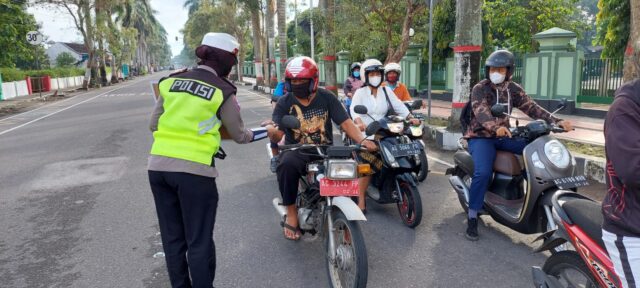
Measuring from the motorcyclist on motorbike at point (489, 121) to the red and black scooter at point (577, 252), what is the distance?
133 cm

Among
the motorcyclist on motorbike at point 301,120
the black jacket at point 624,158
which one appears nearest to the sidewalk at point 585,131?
the motorcyclist on motorbike at point 301,120

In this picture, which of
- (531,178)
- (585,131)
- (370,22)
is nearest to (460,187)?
(531,178)

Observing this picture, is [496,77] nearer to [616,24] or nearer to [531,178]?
[531,178]

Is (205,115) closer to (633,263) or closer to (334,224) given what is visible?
(334,224)

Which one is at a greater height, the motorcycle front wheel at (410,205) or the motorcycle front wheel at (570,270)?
the motorcycle front wheel at (570,270)

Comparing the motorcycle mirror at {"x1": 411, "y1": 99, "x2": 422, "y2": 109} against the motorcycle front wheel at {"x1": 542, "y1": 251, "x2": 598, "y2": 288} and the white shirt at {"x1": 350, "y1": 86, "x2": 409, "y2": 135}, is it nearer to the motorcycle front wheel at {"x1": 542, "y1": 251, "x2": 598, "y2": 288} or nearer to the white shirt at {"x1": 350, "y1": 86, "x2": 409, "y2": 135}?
the white shirt at {"x1": 350, "y1": 86, "x2": 409, "y2": 135}

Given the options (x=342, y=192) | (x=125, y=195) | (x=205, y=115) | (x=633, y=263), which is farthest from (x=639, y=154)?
(x=125, y=195)

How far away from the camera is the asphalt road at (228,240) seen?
12.0 feet

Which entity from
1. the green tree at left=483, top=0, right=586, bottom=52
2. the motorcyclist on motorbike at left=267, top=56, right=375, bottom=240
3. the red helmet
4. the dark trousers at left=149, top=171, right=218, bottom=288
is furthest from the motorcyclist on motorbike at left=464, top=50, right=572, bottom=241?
the green tree at left=483, top=0, right=586, bottom=52

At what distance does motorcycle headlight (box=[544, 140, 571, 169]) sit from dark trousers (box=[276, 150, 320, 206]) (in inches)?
69.6

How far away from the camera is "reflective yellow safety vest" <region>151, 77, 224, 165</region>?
267cm

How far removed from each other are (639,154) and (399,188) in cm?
301

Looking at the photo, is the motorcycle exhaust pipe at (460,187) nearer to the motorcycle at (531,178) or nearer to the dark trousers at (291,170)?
the motorcycle at (531,178)

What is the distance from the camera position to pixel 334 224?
3211 mm
